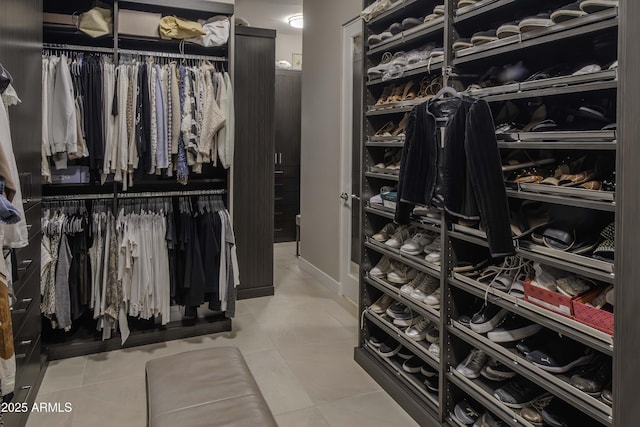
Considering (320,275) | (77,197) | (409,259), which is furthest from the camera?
(320,275)

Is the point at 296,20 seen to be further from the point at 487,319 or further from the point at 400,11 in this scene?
the point at 487,319

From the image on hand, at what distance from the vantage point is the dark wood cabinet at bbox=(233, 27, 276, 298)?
414 cm

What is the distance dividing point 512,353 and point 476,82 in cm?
123

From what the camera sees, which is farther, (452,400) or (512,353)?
(452,400)

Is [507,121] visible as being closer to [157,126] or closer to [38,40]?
[157,126]

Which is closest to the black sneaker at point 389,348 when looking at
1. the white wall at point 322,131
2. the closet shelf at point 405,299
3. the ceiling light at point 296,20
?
the closet shelf at point 405,299

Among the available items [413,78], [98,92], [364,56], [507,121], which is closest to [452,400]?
[507,121]

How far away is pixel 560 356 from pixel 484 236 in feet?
1.77

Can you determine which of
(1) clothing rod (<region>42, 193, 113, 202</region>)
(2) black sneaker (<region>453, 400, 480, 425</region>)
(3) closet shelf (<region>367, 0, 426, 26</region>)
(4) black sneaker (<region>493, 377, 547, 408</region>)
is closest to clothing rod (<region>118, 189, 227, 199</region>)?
(1) clothing rod (<region>42, 193, 113, 202</region>)

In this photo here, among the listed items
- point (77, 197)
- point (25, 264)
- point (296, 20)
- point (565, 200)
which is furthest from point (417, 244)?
point (296, 20)

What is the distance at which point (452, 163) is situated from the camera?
2057 mm

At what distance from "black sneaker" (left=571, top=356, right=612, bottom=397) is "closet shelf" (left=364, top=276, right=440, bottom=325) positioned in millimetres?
713

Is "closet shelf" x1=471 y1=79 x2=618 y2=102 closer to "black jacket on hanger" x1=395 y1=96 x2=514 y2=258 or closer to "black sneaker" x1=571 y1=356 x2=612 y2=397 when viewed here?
"black jacket on hanger" x1=395 y1=96 x2=514 y2=258

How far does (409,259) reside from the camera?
2.53m
